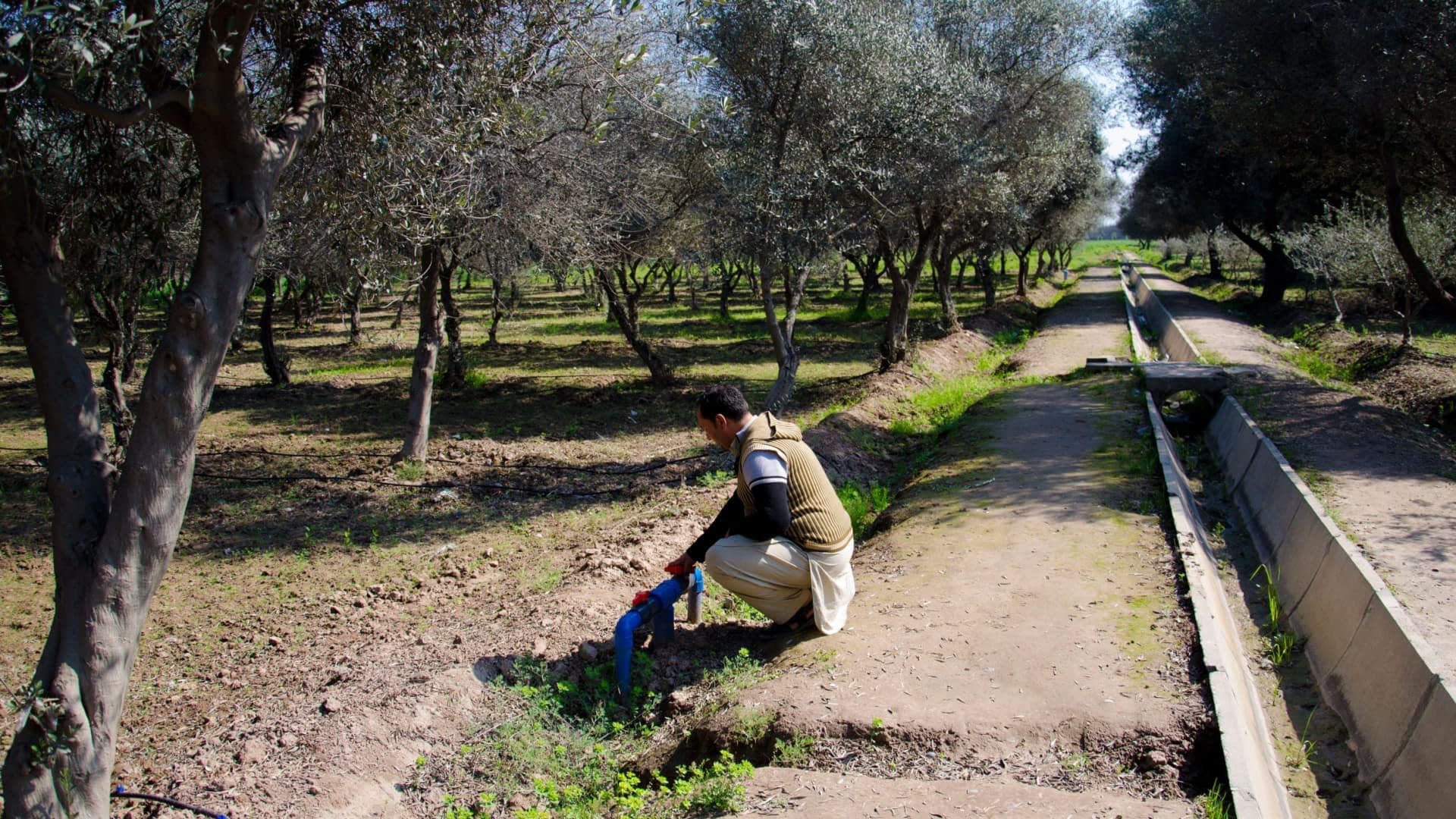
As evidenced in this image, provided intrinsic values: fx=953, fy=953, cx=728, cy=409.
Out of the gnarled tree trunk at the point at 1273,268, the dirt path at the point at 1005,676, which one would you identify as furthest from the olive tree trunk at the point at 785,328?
the gnarled tree trunk at the point at 1273,268

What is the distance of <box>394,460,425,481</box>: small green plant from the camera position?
1070 cm

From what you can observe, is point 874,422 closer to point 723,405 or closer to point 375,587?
point 375,587

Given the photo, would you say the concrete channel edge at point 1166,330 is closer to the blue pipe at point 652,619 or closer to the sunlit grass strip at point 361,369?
the blue pipe at point 652,619

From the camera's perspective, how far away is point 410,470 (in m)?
10.8

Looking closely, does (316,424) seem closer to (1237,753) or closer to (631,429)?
(631,429)

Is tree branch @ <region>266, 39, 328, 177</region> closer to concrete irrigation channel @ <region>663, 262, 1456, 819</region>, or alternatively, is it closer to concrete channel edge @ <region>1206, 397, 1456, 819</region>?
concrete irrigation channel @ <region>663, 262, 1456, 819</region>

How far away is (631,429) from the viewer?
44.8ft

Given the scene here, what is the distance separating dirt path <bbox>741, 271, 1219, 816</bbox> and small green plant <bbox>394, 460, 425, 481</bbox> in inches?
216

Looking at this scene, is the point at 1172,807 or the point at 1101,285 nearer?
the point at 1172,807

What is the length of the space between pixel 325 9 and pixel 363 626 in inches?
155

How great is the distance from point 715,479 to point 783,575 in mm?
4359

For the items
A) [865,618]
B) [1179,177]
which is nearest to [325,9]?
[865,618]

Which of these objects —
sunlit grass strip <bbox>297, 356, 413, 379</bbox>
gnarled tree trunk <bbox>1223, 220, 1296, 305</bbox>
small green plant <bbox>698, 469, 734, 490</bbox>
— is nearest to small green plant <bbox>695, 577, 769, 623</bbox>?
small green plant <bbox>698, 469, 734, 490</bbox>

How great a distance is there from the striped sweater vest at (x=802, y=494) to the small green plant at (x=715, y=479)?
4.11 m
